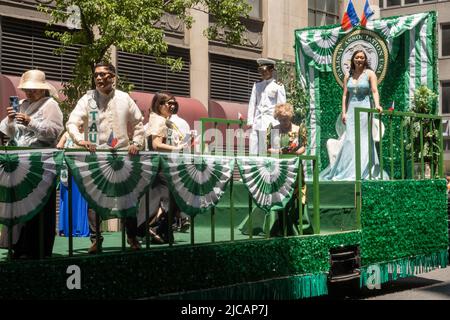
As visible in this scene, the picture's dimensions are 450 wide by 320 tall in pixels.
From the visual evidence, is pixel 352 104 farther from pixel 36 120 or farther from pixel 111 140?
pixel 36 120

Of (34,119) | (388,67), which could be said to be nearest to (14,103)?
(34,119)

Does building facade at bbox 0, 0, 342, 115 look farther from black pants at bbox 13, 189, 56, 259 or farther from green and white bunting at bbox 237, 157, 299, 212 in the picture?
black pants at bbox 13, 189, 56, 259

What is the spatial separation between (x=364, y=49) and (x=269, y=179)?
190 inches

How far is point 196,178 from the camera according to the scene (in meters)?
7.27

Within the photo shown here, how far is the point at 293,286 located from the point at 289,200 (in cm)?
85

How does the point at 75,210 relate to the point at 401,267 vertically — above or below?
above

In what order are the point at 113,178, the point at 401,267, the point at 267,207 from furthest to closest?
the point at 401,267
the point at 267,207
the point at 113,178

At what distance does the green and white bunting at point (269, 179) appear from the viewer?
8000mm

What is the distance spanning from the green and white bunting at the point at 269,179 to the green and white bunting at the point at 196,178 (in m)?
0.31

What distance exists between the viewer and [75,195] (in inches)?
398

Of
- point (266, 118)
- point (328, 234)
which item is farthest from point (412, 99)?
point (328, 234)

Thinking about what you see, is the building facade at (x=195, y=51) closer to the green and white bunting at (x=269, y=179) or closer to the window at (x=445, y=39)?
the green and white bunting at (x=269, y=179)

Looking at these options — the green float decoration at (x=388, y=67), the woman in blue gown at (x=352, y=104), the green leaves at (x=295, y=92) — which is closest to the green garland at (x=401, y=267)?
the woman in blue gown at (x=352, y=104)

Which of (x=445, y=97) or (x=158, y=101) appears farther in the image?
(x=445, y=97)
